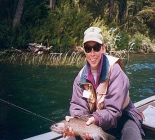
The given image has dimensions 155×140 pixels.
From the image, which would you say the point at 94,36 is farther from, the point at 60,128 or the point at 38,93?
the point at 38,93

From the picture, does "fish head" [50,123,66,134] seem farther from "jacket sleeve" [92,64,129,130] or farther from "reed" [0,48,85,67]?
"reed" [0,48,85,67]

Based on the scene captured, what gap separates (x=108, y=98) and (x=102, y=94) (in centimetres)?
7

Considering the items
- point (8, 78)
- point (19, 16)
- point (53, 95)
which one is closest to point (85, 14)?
point (19, 16)

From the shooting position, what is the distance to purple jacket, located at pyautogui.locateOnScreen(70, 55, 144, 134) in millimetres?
2719

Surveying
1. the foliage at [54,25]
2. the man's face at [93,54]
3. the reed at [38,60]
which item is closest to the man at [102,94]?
the man's face at [93,54]

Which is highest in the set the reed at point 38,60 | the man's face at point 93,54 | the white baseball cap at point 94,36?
the white baseball cap at point 94,36

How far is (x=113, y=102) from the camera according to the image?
274 cm

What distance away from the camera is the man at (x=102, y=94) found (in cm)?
274

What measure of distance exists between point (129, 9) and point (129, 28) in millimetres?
3015

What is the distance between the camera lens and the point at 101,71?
283cm

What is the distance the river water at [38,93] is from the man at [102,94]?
0.69 meters

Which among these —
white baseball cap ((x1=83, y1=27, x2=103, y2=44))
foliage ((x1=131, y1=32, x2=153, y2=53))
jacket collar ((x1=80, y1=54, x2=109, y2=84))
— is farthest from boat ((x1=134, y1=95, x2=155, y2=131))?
→ foliage ((x1=131, y1=32, x2=153, y2=53))

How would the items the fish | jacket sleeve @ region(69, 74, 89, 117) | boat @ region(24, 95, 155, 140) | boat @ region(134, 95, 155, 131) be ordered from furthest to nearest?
boat @ region(134, 95, 155, 131)
boat @ region(24, 95, 155, 140)
jacket sleeve @ region(69, 74, 89, 117)
the fish

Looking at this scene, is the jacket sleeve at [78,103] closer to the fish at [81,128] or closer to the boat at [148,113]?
the fish at [81,128]
